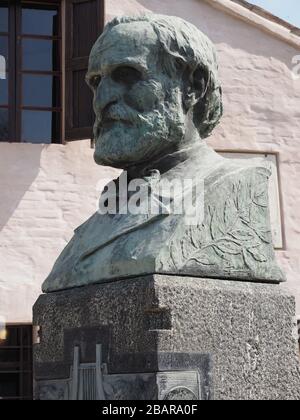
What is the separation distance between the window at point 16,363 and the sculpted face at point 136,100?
247 inches

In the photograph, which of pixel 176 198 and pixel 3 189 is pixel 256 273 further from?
pixel 3 189

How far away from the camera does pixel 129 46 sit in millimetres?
3711

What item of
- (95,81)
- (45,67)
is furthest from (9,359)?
(95,81)

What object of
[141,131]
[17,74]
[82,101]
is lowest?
[141,131]

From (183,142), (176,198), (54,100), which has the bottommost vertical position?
(176,198)

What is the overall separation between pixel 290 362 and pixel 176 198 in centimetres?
77

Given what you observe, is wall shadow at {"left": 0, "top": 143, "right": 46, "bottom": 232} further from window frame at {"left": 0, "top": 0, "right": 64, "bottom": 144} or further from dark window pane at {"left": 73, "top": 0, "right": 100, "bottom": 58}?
dark window pane at {"left": 73, "top": 0, "right": 100, "bottom": 58}

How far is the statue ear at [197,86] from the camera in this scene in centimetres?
379

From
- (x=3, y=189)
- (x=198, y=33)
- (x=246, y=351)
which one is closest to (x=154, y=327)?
(x=246, y=351)

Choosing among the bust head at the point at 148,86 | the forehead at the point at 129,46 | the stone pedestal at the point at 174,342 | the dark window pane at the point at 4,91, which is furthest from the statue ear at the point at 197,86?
the dark window pane at the point at 4,91

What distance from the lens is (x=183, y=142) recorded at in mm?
3787

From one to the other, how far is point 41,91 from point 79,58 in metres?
0.61

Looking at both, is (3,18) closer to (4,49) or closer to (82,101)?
(4,49)

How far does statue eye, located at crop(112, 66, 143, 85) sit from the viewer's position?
12.2 ft
